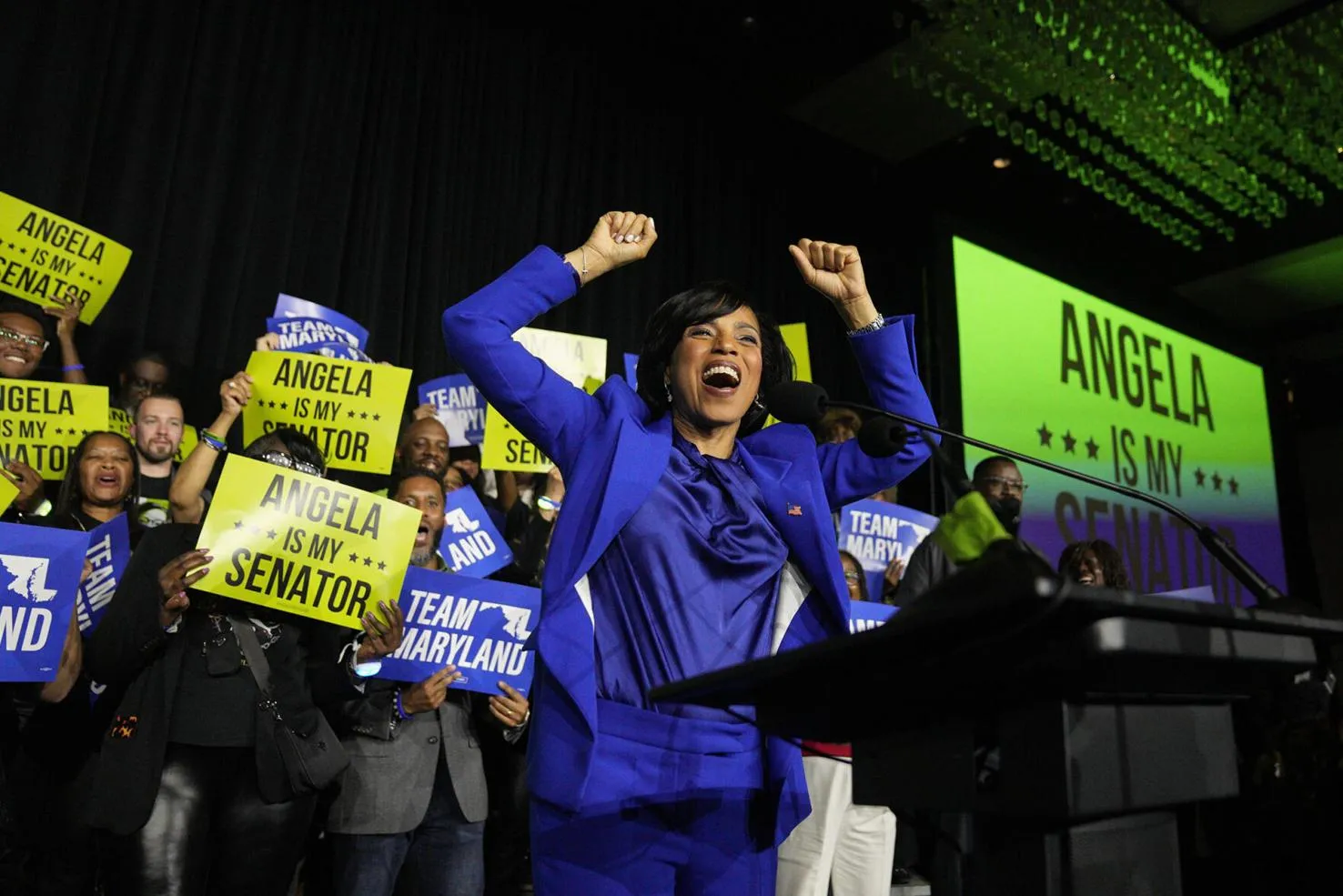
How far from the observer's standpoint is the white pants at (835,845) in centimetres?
353

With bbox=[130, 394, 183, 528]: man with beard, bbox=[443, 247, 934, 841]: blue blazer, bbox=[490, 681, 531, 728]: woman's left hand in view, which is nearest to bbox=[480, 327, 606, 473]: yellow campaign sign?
bbox=[130, 394, 183, 528]: man with beard

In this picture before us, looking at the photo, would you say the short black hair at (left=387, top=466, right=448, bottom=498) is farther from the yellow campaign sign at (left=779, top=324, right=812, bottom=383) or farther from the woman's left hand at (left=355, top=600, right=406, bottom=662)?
the yellow campaign sign at (left=779, top=324, right=812, bottom=383)

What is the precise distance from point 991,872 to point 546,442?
91 centimetres

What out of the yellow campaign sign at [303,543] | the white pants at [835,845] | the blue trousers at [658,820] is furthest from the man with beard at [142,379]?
the blue trousers at [658,820]

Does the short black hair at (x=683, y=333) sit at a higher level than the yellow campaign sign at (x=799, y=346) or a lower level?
lower

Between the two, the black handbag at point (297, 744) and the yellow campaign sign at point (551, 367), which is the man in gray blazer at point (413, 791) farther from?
the yellow campaign sign at point (551, 367)

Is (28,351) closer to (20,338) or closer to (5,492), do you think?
(20,338)

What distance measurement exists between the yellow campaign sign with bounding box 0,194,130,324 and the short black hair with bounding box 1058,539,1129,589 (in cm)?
374

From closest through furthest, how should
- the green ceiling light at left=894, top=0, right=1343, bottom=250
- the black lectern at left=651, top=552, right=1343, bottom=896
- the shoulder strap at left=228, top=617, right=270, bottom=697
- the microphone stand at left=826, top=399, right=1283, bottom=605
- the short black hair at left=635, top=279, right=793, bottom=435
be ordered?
the black lectern at left=651, top=552, right=1343, bottom=896, the microphone stand at left=826, top=399, right=1283, bottom=605, the short black hair at left=635, top=279, right=793, bottom=435, the shoulder strap at left=228, top=617, right=270, bottom=697, the green ceiling light at left=894, top=0, right=1343, bottom=250

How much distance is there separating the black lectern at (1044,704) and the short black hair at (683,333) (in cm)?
82

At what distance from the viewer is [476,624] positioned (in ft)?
11.3

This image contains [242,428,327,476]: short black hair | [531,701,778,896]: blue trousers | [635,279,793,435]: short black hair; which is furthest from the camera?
[242,428,327,476]: short black hair

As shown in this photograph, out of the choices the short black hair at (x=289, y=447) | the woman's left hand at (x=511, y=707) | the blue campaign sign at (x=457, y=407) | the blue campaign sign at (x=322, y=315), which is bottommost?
the woman's left hand at (x=511, y=707)

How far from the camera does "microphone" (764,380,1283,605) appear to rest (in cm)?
124
